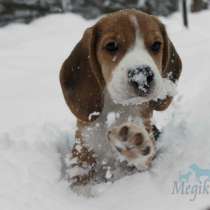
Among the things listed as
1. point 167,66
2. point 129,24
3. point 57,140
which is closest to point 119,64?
point 129,24

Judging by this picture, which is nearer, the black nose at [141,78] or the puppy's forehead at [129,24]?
the black nose at [141,78]

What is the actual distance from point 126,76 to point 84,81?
62 centimetres

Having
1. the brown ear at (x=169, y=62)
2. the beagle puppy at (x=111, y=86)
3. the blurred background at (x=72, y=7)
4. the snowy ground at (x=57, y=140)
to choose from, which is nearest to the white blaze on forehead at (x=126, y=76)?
the beagle puppy at (x=111, y=86)

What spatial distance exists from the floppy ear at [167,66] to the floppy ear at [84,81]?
1.20ft

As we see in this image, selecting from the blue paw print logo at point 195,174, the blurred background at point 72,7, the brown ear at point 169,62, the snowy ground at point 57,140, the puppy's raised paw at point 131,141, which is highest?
the puppy's raised paw at point 131,141

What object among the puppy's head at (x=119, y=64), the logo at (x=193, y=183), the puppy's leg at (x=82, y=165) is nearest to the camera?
the logo at (x=193, y=183)

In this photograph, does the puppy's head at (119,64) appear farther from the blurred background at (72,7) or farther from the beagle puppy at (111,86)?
the blurred background at (72,7)

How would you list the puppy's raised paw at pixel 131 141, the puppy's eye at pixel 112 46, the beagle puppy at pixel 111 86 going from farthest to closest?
1. the puppy's eye at pixel 112 46
2. the beagle puppy at pixel 111 86
3. the puppy's raised paw at pixel 131 141

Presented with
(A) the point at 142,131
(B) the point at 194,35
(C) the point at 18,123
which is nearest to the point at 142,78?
(A) the point at 142,131

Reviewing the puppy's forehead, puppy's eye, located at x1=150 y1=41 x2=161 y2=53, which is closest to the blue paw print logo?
puppy's eye, located at x1=150 y1=41 x2=161 y2=53

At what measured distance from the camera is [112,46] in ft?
11.7

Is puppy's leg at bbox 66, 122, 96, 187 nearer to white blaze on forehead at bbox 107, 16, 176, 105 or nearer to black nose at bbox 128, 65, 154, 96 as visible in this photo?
white blaze on forehead at bbox 107, 16, 176, 105

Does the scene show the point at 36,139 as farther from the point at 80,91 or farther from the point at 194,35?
the point at 194,35

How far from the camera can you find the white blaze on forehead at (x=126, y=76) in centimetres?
324
